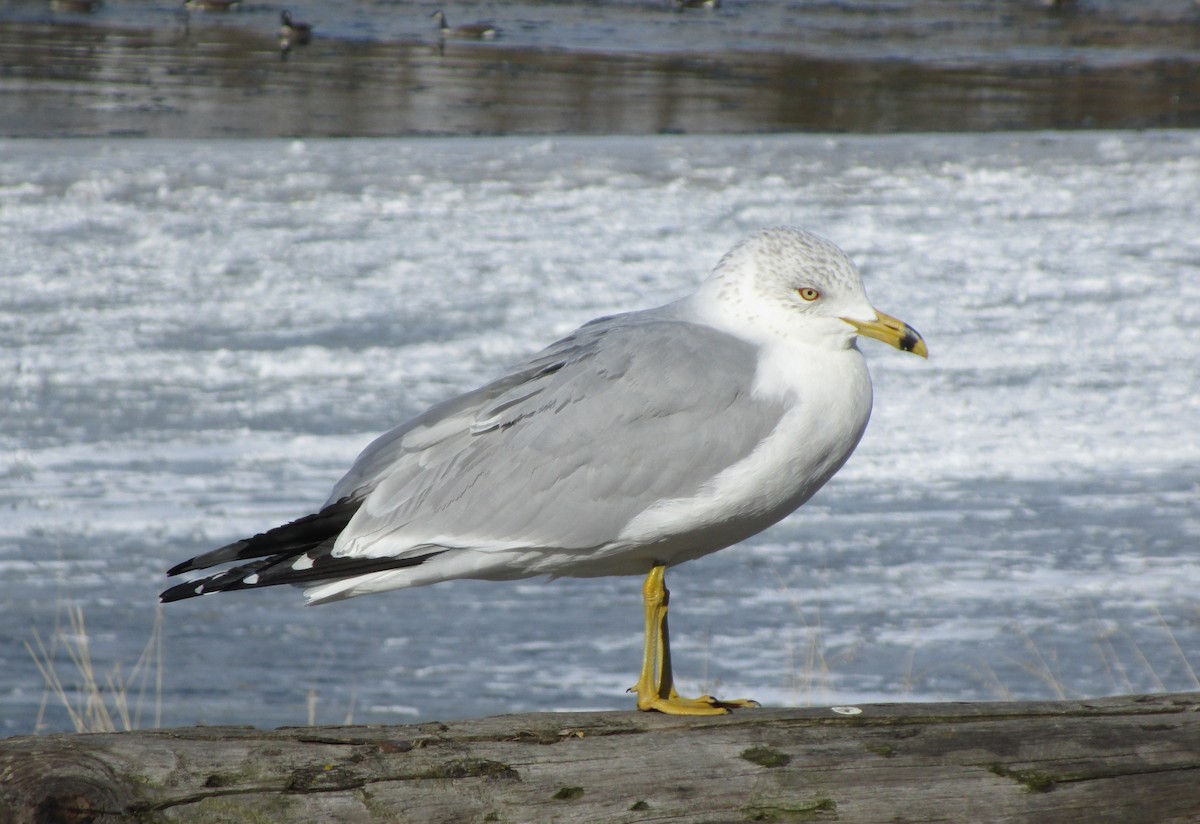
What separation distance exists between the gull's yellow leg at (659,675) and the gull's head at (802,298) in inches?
21.5

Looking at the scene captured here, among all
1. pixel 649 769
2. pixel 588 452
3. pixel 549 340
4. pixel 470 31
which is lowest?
pixel 549 340

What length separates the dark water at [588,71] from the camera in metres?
13.1

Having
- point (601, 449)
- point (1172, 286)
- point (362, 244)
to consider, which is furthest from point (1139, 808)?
point (362, 244)

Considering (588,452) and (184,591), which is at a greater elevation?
(588,452)

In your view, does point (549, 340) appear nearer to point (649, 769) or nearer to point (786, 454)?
point (786, 454)

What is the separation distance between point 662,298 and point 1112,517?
301cm

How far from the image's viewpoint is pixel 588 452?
2910mm

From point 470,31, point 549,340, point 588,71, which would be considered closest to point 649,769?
point 549,340

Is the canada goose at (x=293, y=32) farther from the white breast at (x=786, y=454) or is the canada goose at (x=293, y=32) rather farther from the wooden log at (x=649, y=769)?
the wooden log at (x=649, y=769)

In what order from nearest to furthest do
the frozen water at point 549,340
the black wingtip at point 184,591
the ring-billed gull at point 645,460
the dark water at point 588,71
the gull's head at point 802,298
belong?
the black wingtip at point 184,591 → the ring-billed gull at point 645,460 → the gull's head at point 802,298 → the frozen water at point 549,340 → the dark water at point 588,71

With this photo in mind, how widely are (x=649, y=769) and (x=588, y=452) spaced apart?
0.78m

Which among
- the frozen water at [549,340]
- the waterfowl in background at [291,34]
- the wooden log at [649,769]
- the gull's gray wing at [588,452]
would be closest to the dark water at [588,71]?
the waterfowl in background at [291,34]

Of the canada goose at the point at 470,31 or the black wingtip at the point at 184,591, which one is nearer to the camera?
the black wingtip at the point at 184,591

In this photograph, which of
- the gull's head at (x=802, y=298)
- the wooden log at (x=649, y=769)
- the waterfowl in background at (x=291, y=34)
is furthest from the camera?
the waterfowl in background at (x=291, y=34)
